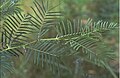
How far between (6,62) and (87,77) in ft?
0.51

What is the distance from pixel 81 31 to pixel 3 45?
0.13 metres

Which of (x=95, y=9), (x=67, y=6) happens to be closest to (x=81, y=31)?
(x=67, y=6)

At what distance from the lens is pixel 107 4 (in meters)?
A: 2.98

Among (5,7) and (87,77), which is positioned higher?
(5,7)

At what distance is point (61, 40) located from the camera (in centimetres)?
60

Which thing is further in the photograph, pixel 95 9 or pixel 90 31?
pixel 95 9

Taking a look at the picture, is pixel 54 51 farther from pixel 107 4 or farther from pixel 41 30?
pixel 107 4

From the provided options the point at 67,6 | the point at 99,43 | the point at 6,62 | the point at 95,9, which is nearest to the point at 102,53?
the point at 99,43

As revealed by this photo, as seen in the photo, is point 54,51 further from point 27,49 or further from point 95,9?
point 95,9

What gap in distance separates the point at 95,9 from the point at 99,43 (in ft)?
7.83

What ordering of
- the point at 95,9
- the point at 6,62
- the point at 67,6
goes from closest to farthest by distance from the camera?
the point at 6,62
the point at 67,6
the point at 95,9

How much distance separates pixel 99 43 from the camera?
0.60 metres

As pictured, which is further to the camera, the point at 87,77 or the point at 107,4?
the point at 107,4

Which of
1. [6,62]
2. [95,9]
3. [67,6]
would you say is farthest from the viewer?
[95,9]
